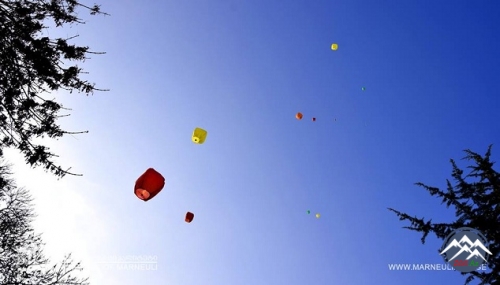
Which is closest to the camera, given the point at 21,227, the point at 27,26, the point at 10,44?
the point at 10,44

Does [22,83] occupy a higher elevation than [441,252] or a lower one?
higher

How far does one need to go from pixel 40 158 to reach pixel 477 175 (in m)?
10.6

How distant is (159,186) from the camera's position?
7375 millimetres

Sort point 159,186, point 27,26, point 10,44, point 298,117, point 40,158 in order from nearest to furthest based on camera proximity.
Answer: point 40,158, point 10,44, point 27,26, point 159,186, point 298,117

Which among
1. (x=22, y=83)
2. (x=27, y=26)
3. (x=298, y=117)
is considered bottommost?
(x=22, y=83)

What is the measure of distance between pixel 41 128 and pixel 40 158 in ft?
2.80

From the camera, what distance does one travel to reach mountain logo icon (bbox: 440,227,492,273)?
7758 mm

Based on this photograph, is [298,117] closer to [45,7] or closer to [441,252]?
[441,252]

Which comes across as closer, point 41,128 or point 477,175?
point 41,128

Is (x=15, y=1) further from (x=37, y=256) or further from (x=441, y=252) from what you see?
(x=441, y=252)

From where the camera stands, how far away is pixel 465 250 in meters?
8.19

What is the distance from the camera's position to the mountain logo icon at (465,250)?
7.76 m

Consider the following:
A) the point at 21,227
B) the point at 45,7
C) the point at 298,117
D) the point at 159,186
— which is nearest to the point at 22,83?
the point at 45,7

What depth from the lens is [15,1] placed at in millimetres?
5051
